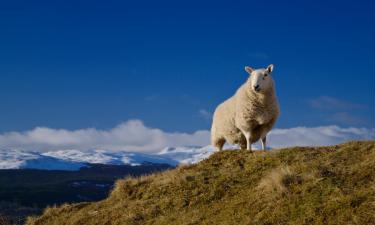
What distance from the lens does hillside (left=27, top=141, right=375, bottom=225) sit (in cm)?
1329

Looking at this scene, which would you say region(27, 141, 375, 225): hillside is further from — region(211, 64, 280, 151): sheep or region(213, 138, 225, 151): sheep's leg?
region(213, 138, 225, 151): sheep's leg

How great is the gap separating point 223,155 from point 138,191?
11.7 ft

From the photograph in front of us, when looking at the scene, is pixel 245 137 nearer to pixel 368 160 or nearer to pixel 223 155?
pixel 223 155

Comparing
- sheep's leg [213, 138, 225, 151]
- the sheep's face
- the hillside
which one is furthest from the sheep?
sheep's leg [213, 138, 225, 151]

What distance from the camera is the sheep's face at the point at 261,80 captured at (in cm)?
2139

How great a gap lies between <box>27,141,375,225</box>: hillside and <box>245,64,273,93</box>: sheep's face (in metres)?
2.61

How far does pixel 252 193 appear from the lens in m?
15.6

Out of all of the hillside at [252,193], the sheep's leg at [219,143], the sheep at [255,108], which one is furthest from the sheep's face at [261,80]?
the sheep's leg at [219,143]

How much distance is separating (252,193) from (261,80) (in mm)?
7075

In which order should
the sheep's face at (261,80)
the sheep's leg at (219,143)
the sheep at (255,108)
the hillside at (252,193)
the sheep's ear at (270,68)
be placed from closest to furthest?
the hillside at (252,193)
the sheep's face at (261,80)
the sheep at (255,108)
the sheep's ear at (270,68)
the sheep's leg at (219,143)

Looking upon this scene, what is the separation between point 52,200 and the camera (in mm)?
196250

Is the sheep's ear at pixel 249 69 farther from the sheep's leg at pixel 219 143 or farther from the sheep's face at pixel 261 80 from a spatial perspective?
the sheep's leg at pixel 219 143

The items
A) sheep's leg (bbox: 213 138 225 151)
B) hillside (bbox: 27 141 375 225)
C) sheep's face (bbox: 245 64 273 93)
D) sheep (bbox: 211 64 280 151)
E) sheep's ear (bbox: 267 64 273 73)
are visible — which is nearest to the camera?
hillside (bbox: 27 141 375 225)

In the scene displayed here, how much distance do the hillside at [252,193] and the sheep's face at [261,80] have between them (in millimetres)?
2607
